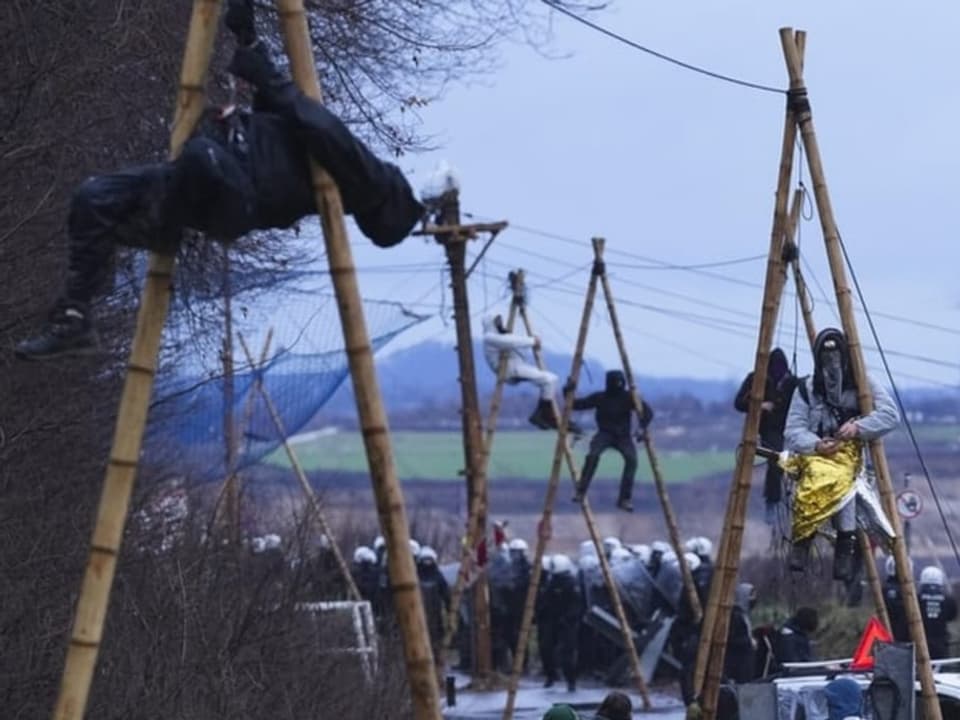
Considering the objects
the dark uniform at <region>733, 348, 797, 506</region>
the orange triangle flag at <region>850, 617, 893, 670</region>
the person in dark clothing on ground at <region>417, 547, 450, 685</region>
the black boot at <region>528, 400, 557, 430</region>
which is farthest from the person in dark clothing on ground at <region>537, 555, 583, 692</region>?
the dark uniform at <region>733, 348, 797, 506</region>

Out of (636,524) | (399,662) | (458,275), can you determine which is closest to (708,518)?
(636,524)

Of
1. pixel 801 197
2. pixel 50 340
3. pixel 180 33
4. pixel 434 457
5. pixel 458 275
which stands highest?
pixel 434 457

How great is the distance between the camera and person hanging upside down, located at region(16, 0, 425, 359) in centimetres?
891

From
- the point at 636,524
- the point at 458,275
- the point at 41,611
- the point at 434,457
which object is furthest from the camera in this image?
the point at 434,457

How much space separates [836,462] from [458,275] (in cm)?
1772

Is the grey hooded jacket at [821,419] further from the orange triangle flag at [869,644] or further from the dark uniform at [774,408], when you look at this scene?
the orange triangle flag at [869,644]

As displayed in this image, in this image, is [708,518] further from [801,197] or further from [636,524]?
[801,197]

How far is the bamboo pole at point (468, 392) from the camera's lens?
106ft

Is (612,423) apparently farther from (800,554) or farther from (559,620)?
(800,554)

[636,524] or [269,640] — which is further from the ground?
[636,524]

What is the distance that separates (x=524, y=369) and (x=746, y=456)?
45.1 feet

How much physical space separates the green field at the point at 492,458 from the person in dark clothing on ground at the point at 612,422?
317 feet

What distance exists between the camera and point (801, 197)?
53.4ft

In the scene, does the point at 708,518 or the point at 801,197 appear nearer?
the point at 801,197
